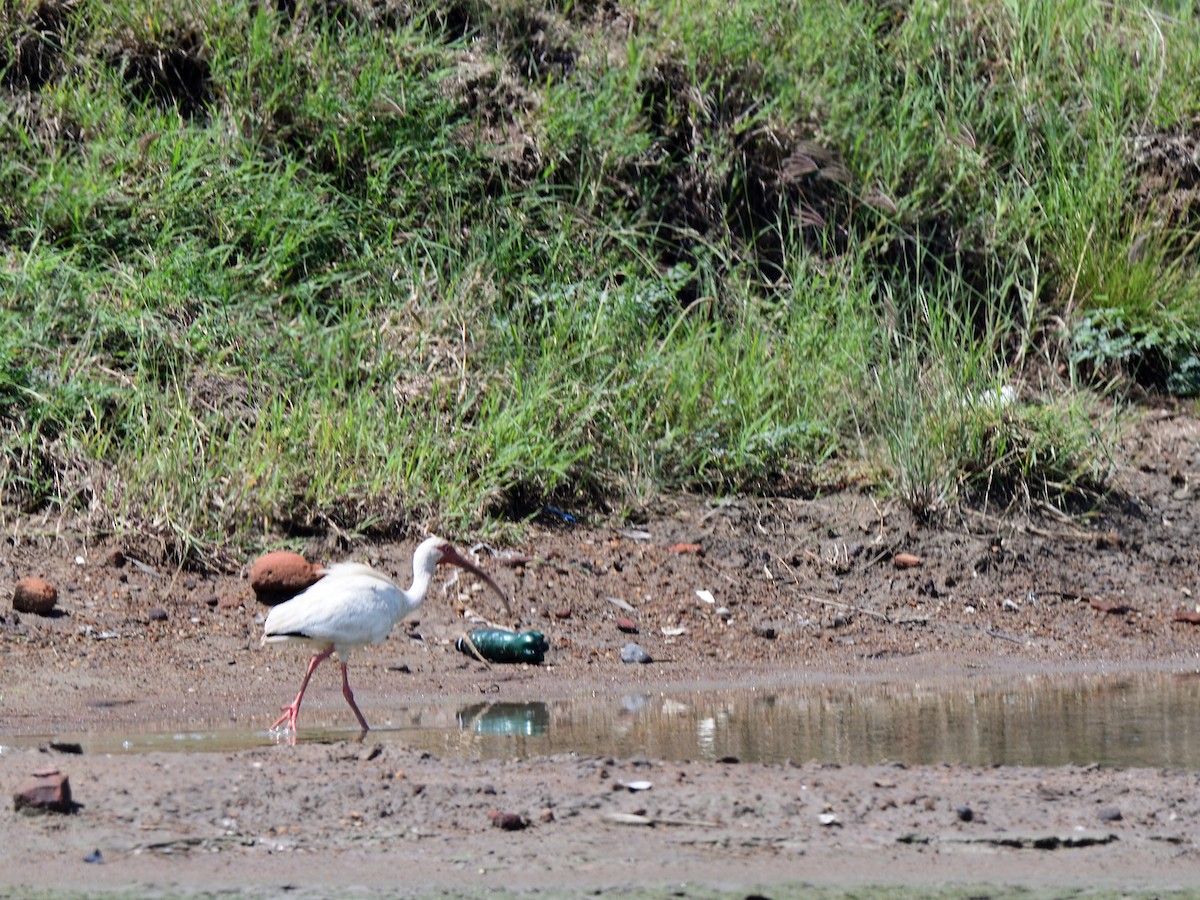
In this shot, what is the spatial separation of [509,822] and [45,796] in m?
1.18

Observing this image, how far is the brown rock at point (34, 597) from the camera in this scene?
6918 millimetres

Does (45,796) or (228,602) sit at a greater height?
(45,796)

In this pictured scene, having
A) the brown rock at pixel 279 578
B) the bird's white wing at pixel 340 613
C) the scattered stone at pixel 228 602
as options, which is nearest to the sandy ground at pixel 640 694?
the scattered stone at pixel 228 602

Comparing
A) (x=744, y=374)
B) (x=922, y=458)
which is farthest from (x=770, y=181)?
(x=922, y=458)

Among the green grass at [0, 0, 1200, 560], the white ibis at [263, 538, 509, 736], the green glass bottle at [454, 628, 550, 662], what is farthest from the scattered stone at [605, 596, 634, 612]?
the white ibis at [263, 538, 509, 736]

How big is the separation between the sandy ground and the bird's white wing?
32cm

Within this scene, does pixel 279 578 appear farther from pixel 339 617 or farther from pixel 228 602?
pixel 339 617

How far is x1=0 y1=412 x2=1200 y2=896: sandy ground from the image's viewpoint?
405 centimetres

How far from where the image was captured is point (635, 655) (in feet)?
23.7

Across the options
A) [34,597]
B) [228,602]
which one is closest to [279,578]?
[228,602]

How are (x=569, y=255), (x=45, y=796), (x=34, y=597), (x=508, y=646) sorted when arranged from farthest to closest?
(x=569, y=255), (x=508, y=646), (x=34, y=597), (x=45, y=796)

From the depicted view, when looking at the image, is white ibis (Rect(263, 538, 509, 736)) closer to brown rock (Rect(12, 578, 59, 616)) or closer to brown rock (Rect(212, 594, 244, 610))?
brown rock (Rect(212, 594, 244, 610))

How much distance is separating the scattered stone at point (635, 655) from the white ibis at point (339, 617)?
1148mm

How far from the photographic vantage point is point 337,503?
310 inches
